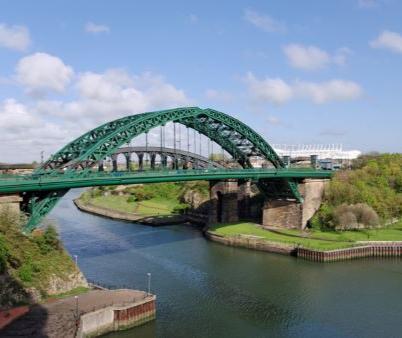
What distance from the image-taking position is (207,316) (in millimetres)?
36656

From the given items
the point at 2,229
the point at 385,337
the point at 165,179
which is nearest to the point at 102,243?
the point at 165,179

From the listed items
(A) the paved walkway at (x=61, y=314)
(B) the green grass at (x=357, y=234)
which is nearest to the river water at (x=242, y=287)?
(A) the paved walkway at (x=61, y=314)

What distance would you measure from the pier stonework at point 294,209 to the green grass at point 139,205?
2395 cm

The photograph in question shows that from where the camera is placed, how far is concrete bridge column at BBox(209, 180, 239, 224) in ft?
243

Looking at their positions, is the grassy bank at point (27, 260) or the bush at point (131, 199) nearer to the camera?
the grassy bank at point (27, 260)

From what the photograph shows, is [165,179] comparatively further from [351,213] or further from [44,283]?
[351,213]

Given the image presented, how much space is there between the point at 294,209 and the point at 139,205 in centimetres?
3953

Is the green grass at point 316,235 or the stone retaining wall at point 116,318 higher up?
the green grass at point 316,235

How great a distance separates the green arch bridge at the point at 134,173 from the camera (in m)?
41.5

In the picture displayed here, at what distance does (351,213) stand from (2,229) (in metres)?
45.2

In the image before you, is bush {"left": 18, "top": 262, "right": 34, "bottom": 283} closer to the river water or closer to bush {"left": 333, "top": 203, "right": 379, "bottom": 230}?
the river water

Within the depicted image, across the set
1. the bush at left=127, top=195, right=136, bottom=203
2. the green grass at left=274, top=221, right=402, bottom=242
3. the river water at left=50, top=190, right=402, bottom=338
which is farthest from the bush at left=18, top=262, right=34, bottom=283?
the bush at left=127, top=195, right=136, bottom=203

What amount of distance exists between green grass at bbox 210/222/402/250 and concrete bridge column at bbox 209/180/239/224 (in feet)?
9.74

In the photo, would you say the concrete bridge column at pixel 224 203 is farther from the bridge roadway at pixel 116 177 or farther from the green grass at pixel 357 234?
the green grass at pixel 357 234
